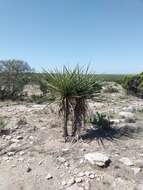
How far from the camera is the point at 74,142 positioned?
5.38 m

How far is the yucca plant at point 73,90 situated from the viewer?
5.61m

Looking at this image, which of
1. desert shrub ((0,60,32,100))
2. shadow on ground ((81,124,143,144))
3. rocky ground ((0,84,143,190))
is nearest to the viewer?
rocky ground ((0,84,143,190))

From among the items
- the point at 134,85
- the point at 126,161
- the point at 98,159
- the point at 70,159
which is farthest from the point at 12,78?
the point at 126,161

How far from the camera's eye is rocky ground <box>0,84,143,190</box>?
389cm

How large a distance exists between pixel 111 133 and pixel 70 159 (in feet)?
5.27

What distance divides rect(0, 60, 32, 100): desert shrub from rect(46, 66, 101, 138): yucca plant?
8.36m

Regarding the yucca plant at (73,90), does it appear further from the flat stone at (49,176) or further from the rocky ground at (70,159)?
the flat stone at (49,176)

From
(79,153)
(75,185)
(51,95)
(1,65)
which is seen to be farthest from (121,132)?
(1,65)

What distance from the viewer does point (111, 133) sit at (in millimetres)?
5859

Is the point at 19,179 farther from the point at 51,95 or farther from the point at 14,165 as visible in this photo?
the point at 51,95

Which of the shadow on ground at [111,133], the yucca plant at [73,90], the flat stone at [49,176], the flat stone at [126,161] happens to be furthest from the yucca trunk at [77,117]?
the flat stone at [49,176]

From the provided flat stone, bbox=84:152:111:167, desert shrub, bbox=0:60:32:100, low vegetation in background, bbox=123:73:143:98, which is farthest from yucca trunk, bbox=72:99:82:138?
low vegetation in background, bbox=123:73:143:98

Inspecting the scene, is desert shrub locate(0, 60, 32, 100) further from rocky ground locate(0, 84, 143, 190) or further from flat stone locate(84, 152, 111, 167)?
flat stone locate(84, 152, 111, 167)

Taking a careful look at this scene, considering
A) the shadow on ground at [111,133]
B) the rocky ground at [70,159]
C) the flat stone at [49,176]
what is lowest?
the flat stone at [49,176]
